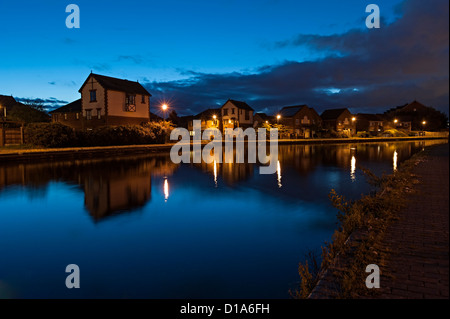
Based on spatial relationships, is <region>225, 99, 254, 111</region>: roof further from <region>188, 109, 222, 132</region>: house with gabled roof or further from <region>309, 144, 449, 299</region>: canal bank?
<region>309, 144, 449, 299</region>: canal bank

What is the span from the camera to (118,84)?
1839 inches

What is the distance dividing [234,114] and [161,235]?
68255 mm

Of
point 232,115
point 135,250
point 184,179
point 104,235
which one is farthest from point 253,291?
point 232,115

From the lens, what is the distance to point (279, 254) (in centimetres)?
596

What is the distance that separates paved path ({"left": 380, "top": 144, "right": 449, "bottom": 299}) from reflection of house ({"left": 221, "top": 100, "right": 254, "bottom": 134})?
66.5 m

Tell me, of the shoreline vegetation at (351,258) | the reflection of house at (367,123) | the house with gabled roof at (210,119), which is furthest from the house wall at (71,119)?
the reflection of house at (367,123)

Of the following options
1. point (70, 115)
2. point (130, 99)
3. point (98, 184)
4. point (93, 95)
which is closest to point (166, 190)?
point (98, 184)

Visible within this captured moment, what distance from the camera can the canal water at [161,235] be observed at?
4793mm

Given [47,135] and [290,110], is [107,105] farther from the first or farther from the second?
[290,110]

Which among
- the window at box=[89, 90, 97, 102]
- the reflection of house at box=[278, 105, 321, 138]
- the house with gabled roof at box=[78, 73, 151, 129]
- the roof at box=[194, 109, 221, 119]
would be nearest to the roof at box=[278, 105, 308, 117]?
the reflection of house at box=[278, 105, 321, 138]
